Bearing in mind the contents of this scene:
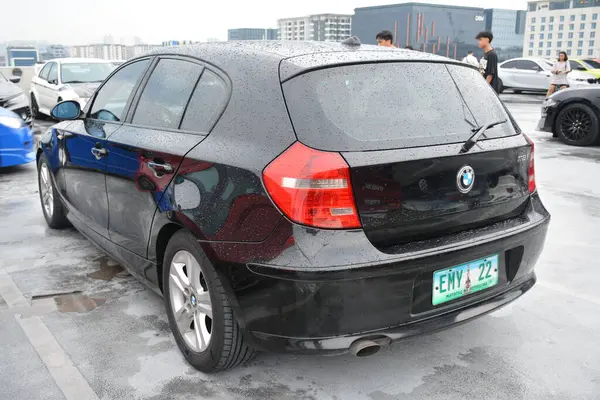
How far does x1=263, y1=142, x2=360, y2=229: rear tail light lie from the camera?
2.34 m

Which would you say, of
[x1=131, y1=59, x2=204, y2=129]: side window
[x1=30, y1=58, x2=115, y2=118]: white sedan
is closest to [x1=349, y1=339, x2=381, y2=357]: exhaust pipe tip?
[x1=131, y1=59, x2=204, y2=129]: side window

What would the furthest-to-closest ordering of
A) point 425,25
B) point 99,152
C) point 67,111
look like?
point 425,25 → point 67,111 → point 99,152

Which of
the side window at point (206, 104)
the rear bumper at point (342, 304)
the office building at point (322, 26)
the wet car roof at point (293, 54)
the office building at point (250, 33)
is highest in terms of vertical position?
the office building at point (322, 26)

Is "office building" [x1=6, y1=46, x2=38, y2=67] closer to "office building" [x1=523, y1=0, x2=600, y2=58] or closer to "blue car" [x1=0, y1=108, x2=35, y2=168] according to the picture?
"office building" [x1=523, y1=0, x2=600, y2=58]

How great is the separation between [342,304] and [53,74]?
13401 mm

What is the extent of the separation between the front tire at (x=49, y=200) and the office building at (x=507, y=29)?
182317mm

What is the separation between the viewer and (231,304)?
2574 mm

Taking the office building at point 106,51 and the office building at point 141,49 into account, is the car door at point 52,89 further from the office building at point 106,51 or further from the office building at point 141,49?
the office building at point 106,51

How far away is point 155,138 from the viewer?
314 cm

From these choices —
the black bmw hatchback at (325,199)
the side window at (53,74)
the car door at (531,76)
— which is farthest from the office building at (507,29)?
the black bmw hatchback at (325,199)

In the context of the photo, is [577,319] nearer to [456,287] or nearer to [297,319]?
[456,287]

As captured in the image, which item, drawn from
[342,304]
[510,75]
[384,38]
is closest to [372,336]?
[342,304]

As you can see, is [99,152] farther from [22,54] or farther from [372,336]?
[22,54]

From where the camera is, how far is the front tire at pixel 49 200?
5.14 metres
